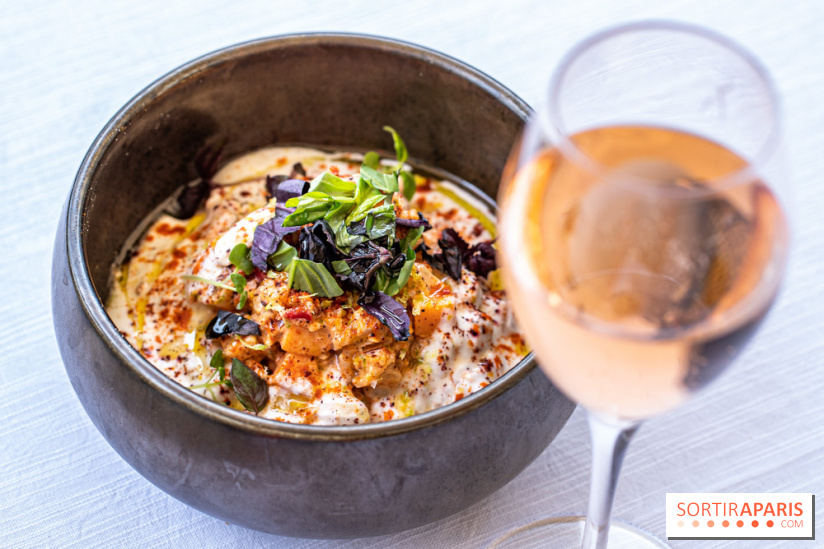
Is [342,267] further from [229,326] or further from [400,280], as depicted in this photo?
[229,326]

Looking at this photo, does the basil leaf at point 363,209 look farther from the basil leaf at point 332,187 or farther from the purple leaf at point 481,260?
the purple leaf at point 481,260

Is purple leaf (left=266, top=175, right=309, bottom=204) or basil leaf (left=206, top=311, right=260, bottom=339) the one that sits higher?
purple leaf (left=266, top=175, right=309, bottom=204)

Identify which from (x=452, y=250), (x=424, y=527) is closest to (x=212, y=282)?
(x=452, y=250)

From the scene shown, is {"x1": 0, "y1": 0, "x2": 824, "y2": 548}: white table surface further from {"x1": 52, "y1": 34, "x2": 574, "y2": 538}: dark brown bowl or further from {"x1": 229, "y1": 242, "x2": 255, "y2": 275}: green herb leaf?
{"x1": 229, "y1": 242, "x2": 255, "y2": 275}: green herb leaf

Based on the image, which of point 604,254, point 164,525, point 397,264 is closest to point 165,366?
point 164,525

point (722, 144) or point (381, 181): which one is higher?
point (381, 181)

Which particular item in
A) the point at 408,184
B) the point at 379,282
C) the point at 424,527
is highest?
the point at 408,184

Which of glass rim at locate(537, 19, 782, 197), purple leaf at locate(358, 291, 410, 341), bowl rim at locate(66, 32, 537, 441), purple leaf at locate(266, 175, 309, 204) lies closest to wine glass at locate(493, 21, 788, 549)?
glass rim at locate(537, 19, 782, 197)

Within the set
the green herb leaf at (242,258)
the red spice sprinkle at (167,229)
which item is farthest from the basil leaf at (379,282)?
the red spice sprinkle at (167,229)
